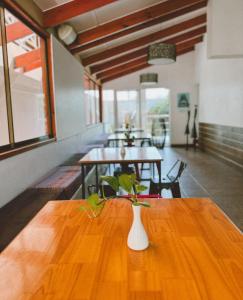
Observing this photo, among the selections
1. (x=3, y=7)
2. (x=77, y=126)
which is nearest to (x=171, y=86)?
(x=77, y=126)

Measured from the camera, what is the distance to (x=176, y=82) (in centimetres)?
1035

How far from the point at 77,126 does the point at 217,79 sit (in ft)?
13.4

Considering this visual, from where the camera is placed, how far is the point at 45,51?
4266 mm

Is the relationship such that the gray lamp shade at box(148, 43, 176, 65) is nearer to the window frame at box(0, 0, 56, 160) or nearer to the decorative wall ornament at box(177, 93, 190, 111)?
the window frame at box(0, 0, 56, 160)

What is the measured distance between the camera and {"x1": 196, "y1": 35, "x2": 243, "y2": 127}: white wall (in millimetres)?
6012

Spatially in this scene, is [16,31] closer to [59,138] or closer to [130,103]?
[59,138]

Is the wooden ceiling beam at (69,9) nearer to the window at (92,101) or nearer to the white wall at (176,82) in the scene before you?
the window at (92,101)

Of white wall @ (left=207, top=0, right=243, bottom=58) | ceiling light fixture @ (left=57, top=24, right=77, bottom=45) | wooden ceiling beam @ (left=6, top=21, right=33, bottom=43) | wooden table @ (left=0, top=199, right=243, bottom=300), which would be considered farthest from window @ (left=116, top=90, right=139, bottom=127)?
wooden table @ (left=0, top=199, right=243, bottom=300)

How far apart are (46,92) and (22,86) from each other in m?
0.78

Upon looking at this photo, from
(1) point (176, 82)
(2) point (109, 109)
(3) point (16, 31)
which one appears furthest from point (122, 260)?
(2) point (109, 109)

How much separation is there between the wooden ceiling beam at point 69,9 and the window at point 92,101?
4.17 meters

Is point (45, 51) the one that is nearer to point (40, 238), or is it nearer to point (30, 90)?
point (30, 90)

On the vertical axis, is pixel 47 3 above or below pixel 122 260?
above

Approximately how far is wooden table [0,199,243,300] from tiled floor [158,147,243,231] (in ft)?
6.67
